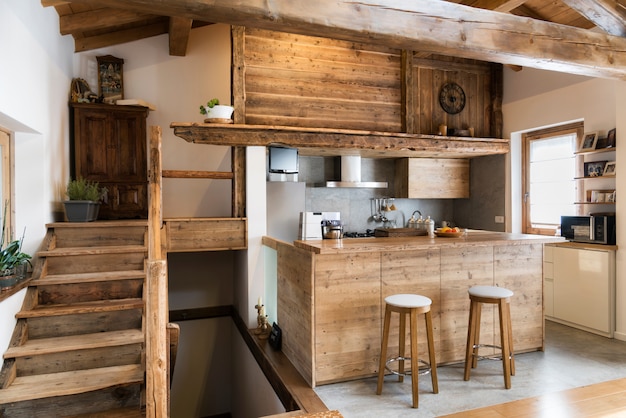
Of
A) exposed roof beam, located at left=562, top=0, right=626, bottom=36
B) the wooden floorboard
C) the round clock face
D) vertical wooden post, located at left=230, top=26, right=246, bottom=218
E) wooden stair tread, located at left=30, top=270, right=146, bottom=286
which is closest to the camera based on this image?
the wooden floorboard

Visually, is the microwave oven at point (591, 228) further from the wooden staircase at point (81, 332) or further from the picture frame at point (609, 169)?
the wooden staircase at point (81, 332)

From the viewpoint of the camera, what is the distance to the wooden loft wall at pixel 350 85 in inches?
198

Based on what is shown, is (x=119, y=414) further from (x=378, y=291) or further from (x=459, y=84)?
(x=459, y=84)

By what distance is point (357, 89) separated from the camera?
5543 millimetres

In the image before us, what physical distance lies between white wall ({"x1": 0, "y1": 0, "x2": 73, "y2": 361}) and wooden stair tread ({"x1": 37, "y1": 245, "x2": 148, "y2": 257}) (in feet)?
0.67

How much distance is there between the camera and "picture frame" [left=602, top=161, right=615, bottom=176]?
4281mm

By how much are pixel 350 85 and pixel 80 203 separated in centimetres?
355

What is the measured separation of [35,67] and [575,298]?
585 cm

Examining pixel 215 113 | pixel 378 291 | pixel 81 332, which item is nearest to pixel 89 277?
pixel 81 332

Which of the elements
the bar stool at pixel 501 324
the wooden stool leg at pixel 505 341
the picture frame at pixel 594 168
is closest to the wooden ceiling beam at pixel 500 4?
the picture frame at pixel 594 168

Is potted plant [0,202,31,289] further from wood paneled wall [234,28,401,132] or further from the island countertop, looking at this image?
wood paneled wall [234,28,401,132]

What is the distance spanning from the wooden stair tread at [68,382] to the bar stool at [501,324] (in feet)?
7.99

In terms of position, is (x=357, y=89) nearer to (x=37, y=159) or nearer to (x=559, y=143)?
(x=559, y=143)

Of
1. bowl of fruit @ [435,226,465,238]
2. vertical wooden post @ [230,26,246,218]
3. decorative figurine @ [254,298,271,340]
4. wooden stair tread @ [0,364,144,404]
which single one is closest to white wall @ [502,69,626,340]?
bowl of fruit @ [435,226,465,238]
